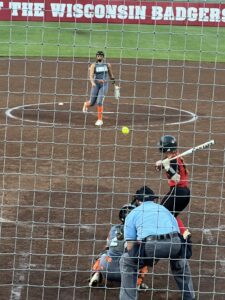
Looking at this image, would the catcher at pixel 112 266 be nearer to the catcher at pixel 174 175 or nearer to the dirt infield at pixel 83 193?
the dirt infield at pixel 83 193

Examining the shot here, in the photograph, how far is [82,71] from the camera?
2523 centimetres

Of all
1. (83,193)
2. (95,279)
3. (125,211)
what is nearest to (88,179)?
(83,193)

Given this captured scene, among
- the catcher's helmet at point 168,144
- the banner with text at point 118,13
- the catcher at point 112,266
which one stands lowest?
the catcher at point 112,266

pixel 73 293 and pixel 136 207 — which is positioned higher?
pixel 136 207

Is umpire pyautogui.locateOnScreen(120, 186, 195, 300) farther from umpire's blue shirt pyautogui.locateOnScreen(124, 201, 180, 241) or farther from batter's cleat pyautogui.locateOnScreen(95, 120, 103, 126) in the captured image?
batter's cleat pyautogui.locateOnScreen(95, 120, 103, 126)

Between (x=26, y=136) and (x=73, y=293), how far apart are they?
25.8 ft

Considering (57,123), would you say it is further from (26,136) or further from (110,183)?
(110,183)

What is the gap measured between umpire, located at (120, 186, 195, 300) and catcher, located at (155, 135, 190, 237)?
130 cm

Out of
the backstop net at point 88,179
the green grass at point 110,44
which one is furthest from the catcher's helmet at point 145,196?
the green grass at point 110,44

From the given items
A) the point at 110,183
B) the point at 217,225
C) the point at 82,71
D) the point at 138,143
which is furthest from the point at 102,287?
the point at 82,71

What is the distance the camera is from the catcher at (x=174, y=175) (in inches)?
401

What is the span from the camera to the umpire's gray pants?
854cm

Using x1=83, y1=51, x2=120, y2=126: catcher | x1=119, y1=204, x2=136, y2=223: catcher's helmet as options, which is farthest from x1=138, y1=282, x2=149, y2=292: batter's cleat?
x1=83, y1=51, x2=120, y2=126: catcher

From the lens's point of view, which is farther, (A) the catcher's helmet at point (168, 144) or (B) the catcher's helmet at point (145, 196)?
(A) the catcher's helmet at point (168, 144)
